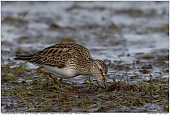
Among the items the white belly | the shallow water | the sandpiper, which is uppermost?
the shallow water

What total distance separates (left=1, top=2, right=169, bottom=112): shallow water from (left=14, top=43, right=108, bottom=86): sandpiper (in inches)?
18.2

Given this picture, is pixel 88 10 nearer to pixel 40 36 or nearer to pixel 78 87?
pixel 40 36

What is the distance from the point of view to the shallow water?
12117 mm

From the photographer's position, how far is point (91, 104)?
8.28 m

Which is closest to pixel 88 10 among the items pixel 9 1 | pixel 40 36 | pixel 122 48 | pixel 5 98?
pixel 9 1

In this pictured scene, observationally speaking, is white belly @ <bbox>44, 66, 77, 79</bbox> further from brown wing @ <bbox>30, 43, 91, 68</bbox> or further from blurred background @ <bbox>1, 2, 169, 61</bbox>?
blurred background @ <bbox>1, 2, 169, 61</bbox>

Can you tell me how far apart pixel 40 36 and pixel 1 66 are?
4.00 metres

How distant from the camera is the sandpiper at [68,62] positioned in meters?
9.52

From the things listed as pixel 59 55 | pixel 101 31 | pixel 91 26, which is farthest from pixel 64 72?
pixel 91 26

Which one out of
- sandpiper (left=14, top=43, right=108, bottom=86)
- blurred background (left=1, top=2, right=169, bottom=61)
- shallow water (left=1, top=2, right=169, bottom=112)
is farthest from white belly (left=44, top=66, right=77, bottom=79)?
blurred background (left=1, top=2, right=169, bottom=61)

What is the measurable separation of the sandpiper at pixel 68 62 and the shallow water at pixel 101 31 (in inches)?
18.2

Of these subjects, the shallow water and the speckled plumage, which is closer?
the speckled plumage

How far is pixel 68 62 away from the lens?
964 centimetres

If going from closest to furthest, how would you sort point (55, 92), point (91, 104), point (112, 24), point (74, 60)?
point (91, 104)
point (55, 92)
point (74, 60)
point (112, 24)
